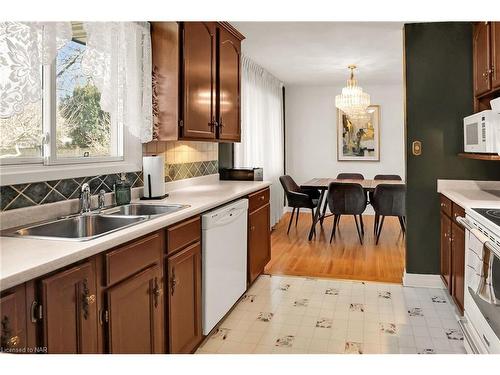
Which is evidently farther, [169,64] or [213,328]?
[169,64]

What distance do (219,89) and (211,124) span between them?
0.35m

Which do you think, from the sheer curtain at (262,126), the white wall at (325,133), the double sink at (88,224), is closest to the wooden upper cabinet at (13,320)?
the double sink at (88,224)

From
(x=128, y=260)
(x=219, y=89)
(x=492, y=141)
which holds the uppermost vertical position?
(x=219, y=89)

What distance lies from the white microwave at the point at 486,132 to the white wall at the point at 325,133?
4.50m

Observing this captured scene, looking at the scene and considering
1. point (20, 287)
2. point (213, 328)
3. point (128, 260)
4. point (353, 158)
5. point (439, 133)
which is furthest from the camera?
point (353, 158)

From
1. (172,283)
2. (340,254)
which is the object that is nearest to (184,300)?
(172,283)

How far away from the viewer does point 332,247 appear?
5199 mm

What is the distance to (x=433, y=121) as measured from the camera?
12.0ft

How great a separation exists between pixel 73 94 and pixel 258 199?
180cm

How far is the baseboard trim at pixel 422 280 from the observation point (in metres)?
3.74

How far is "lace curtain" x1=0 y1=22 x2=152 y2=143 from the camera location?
5.16 feet

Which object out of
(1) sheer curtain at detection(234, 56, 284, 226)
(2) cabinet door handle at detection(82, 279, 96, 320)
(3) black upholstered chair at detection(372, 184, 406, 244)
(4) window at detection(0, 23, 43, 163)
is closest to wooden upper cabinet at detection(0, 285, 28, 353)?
(2) cabinet door handle at detection(82, 279, 96, 320)

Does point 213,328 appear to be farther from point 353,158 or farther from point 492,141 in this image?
point 353,158
